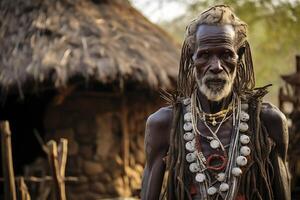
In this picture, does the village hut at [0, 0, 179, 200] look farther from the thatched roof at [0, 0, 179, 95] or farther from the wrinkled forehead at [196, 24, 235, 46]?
the wrinkled forehead at [196, 24, 235, 46]

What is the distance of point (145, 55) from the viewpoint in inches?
382

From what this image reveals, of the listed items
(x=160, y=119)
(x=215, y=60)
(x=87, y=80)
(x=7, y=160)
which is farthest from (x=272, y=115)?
(x=87, y=80)

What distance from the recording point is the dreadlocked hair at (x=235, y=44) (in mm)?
Result: 3031

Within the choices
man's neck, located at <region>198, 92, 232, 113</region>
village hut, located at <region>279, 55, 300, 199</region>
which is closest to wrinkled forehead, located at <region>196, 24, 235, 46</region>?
man's neck, located at <region>198, 92, 232, 113</region>

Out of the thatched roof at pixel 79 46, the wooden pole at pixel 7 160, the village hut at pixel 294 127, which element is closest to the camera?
the wooden pole at pixel 7 160

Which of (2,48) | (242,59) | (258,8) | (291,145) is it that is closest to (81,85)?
(2,48)

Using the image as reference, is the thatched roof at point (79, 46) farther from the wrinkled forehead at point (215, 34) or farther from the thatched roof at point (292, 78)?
the wrinkled forehead at point (215, 34)

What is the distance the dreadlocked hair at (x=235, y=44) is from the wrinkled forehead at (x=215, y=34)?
0.03m

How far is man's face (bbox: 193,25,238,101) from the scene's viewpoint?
2.93 m

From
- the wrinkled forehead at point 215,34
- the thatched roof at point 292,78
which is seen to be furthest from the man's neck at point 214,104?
the thatched roof at point 292,78

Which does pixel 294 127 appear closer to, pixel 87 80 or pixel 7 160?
pixel 7 160

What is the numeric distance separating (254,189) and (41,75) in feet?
20.2

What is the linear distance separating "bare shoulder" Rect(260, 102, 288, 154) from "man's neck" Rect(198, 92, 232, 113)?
0.16m

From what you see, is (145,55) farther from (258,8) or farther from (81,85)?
(258,8)
